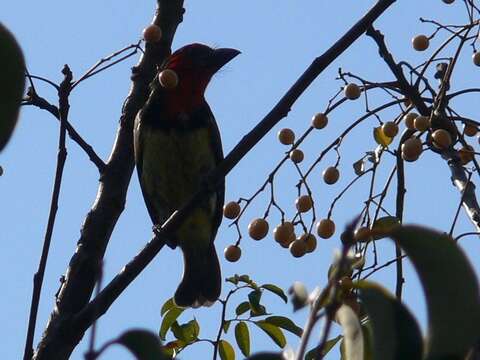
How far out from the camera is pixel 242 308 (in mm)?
3230

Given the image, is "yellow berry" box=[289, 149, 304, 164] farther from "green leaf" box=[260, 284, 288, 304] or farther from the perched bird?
the perched bird

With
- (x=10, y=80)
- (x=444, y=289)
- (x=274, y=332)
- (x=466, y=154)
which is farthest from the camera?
(x=274, y=332)

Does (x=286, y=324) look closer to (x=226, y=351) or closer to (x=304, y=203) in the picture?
(x=226, y=351)

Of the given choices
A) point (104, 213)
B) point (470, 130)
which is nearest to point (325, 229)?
point (470, 130)

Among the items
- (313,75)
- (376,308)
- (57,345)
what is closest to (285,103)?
(313,75)

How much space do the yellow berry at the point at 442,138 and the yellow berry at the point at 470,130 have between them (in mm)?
205

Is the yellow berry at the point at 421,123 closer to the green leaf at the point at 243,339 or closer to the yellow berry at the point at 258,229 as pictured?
the yellow berry at the point at 258,229

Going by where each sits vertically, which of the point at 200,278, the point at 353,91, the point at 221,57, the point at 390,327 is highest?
the point at 221,57

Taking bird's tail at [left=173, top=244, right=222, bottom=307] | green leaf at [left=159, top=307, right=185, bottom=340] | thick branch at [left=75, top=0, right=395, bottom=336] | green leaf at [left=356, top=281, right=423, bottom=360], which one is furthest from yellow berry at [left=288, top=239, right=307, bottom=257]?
bird's tail at [left=173, top=244, right=222, bottom=307]

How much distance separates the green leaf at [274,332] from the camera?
319 centimetres

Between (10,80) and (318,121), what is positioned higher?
(318,121)

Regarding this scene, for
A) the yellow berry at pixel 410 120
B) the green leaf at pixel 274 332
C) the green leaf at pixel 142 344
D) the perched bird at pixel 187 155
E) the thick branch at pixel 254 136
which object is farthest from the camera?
the perched bird at pixel 187 155

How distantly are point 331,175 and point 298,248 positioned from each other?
1.21 feet

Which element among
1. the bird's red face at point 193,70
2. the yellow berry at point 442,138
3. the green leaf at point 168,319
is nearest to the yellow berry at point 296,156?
the yellow berry at point 442,138
